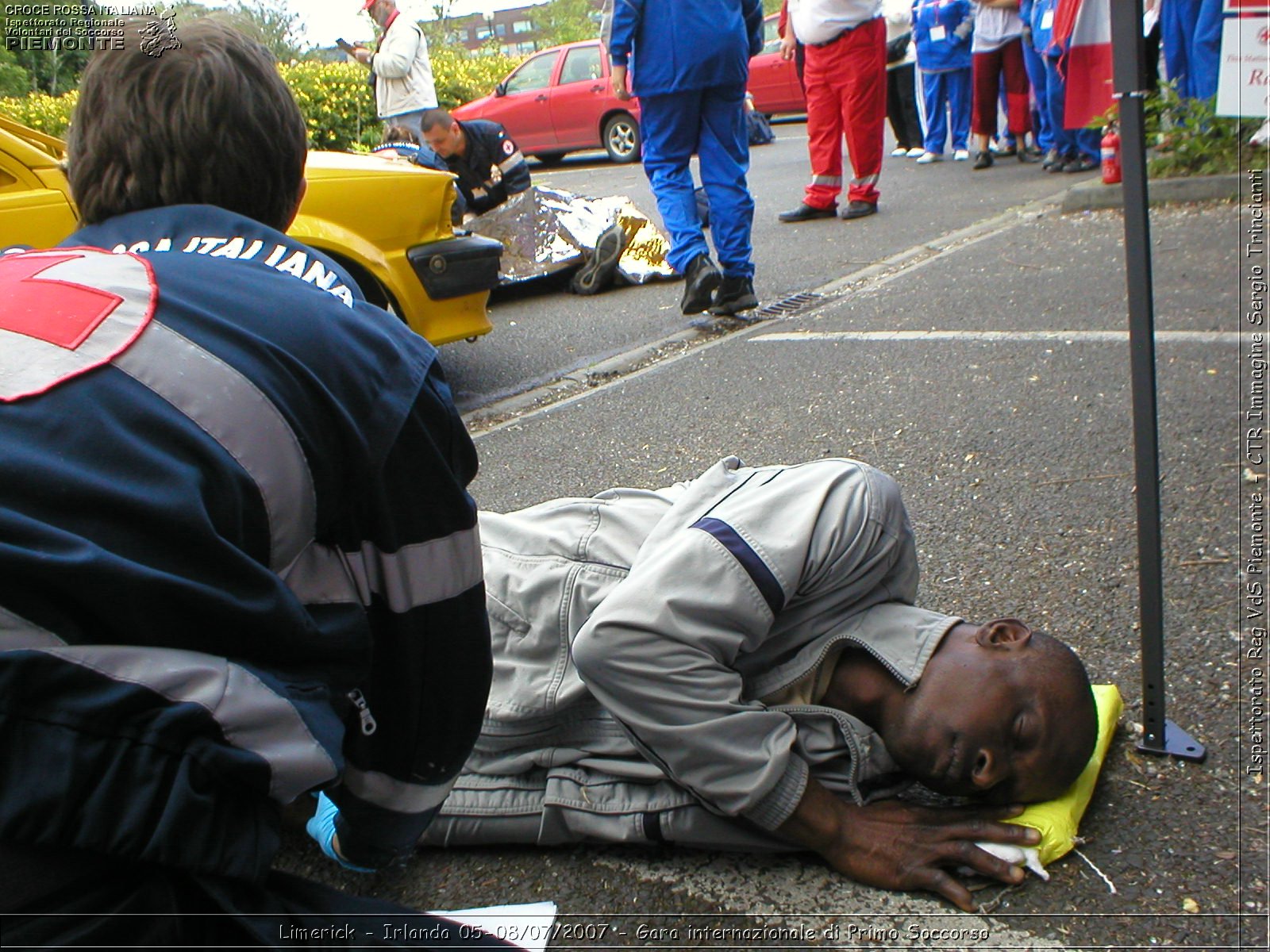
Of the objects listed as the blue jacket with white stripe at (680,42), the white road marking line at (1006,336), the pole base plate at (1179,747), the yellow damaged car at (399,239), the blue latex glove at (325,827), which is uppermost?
the blue jacket with white stripe at (680,42)

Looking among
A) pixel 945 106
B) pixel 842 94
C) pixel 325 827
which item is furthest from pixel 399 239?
pixel 945 106

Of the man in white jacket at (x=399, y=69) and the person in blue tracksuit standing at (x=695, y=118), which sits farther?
the man in white jacket at (x=399, y=69)

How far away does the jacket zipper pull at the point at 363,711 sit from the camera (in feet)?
4.54

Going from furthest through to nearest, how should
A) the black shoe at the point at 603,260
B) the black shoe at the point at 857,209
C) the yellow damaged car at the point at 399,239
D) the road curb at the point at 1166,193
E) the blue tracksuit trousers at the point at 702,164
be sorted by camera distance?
the black shoe at the point at 857,209
the black shoe at the point at 603,260
the road curb at the point at 1166,193
the blue tracksuit trousers at the point at 702,164
the yellow damaged car at the point at 399,239

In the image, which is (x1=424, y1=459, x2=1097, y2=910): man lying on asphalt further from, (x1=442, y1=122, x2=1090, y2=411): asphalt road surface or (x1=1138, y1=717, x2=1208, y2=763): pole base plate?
(x1=442, y1=122, x2=1090, y2=411): asphalt road surface

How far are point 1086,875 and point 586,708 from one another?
35.6 inches

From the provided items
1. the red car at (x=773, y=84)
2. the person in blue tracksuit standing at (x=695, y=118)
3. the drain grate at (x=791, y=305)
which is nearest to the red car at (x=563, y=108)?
the red car at (x=773, y=84)

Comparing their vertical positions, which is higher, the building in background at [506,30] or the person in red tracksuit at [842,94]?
the building in background at [506,30]

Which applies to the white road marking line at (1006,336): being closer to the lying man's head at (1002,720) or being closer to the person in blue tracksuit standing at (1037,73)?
the lying man's head at (1002,720)

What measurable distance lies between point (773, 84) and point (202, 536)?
642 inches

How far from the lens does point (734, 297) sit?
18.4 feet

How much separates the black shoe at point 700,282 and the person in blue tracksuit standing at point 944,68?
5536mm

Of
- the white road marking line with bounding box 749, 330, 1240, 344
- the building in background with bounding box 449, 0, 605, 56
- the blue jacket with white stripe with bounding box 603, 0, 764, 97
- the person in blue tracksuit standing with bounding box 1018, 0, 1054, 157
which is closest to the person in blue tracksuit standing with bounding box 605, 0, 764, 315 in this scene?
the blue jacket with white stripe with bounding box 603, 0, 764, 97

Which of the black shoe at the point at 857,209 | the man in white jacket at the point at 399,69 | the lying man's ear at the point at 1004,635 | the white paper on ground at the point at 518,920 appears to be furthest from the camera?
the man in white jacket at the point at 399,69
